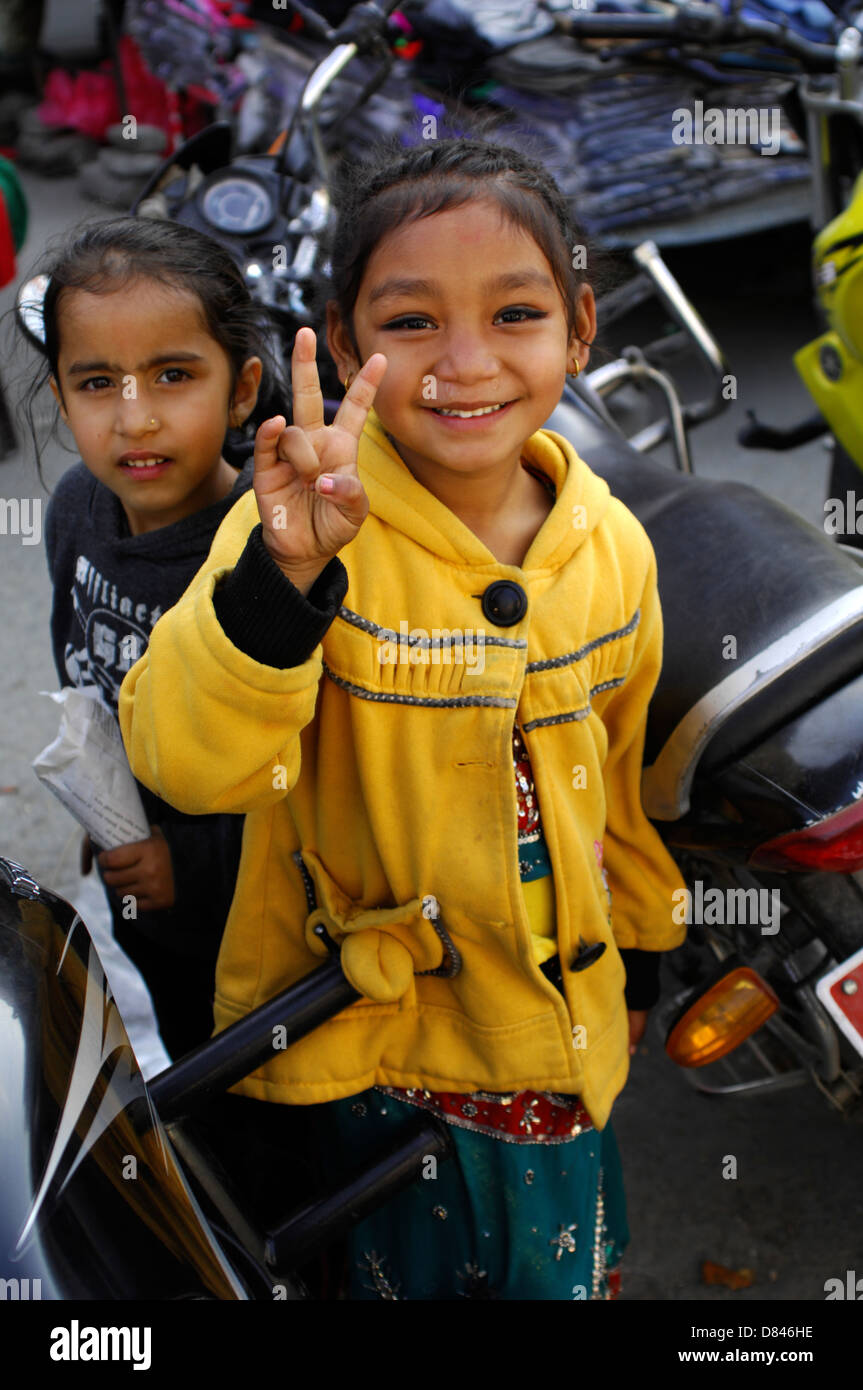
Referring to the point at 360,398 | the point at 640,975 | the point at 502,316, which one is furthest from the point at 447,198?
the point at 640,975

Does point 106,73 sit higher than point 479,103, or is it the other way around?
point 106,73

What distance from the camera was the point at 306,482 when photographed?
1.06m

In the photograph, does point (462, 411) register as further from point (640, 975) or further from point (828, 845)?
point (640, 975)

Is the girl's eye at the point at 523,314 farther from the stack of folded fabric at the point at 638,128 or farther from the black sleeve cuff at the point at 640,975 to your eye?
the stack of folded fabric at the point at 638,128

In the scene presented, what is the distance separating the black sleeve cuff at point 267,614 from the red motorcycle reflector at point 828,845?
62cm

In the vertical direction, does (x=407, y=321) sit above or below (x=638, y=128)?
below

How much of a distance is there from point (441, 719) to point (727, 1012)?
2.06 ft

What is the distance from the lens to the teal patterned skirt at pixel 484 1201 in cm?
138

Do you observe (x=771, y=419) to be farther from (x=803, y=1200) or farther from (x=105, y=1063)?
(x=105, y=1063)

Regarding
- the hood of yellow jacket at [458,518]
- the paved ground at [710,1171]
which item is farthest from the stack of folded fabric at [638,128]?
the hood of yellow jacket at [458,518]

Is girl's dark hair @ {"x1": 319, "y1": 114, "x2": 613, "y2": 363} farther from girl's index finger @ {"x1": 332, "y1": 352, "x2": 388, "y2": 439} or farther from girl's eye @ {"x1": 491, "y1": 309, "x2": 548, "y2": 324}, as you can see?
girl's index finger @ {"x1": 332, "y1": 352, "x2": 388, "y2": 439}

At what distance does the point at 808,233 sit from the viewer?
5.68 m
